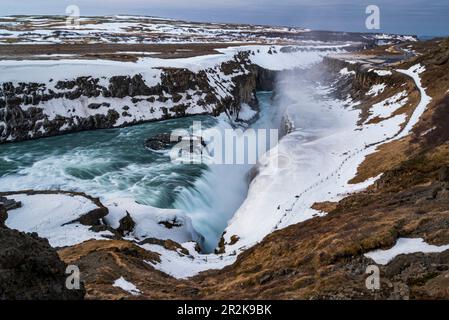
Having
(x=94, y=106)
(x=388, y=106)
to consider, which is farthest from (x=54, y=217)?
(x=388, y=106)

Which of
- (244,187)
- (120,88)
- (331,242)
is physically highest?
(120,88)

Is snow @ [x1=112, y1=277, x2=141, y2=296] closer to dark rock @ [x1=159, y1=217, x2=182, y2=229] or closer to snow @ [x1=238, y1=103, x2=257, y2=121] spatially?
dark rock @ [x1=159, y1=217, x2=182, y2=229]

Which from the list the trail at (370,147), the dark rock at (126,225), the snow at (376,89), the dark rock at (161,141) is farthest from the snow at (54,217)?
the snow at (376,89)

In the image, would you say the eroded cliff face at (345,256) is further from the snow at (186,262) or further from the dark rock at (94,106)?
the dark rock at (94,106)

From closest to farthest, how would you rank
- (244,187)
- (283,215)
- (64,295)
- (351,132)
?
1. (64,295)
2. (283,215)
3. (244,187)
4. (351,132)

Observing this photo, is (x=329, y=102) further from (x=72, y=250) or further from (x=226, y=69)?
(x=72, y=250)

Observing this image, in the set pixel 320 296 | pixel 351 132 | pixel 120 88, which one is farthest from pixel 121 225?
pixel 120 88

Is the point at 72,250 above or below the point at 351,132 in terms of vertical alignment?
below

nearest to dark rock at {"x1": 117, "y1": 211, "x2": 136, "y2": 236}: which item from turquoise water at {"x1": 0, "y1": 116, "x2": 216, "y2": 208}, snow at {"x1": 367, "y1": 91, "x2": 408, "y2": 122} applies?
turquoise water at {"x1": 0, "y1": 116, "x2": 216, "y2": 208}
